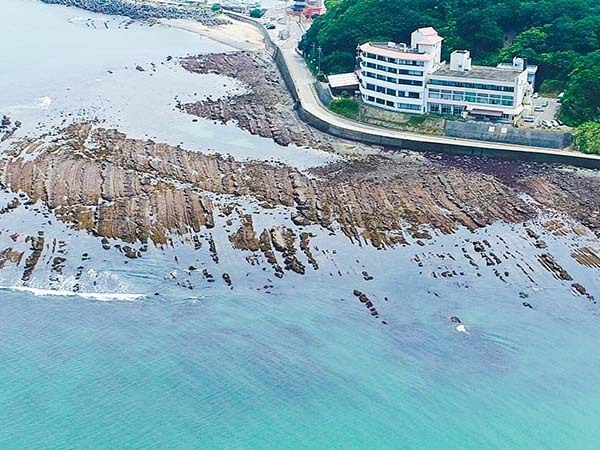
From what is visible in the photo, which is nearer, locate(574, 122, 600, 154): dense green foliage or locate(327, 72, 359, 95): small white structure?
locate(574, 122, 600, 154): dense green foliage

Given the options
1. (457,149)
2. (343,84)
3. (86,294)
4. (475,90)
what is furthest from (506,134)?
(86,294)

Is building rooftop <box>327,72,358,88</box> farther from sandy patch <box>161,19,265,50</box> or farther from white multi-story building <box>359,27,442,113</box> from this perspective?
sandy patch <box>161,19,265,50</box>

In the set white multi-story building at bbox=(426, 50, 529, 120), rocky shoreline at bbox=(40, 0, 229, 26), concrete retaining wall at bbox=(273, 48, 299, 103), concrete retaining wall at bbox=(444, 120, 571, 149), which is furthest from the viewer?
rocky shoreline at bbox=(40, 0, 229, 26)

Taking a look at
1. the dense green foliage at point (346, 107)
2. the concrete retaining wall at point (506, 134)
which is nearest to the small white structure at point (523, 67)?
the concrete retaining wall at point (506, 134)

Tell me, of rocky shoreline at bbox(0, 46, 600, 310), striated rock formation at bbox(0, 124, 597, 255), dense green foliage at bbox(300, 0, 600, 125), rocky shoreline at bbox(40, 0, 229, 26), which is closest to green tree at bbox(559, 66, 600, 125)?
dense green foliage at bbox(300, 0, 600, 125)

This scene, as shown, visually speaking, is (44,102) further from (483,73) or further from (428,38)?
(483,73)

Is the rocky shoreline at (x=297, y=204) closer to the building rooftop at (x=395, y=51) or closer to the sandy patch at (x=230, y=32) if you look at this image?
the building rooftop at (x=395, y=51)

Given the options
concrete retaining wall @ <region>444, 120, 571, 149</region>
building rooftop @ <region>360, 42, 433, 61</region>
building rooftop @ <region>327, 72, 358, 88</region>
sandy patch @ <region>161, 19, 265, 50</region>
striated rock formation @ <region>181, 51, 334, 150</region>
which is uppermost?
building rooftop @ <region>360, 42, 433, 61</region>

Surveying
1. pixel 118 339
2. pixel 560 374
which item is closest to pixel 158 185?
pixel 118 339
